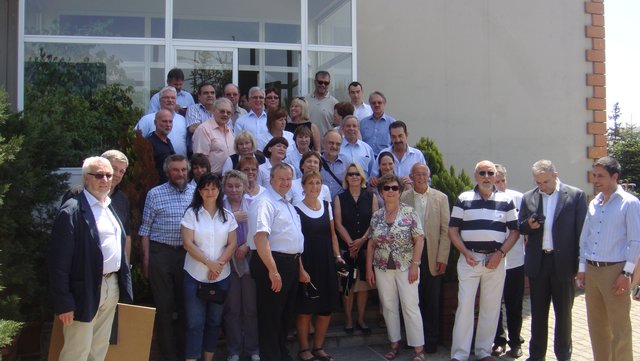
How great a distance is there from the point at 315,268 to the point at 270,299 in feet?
1.73

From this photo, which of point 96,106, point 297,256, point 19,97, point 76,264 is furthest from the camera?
point 96,106

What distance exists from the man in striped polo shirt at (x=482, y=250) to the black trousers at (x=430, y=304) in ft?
1.01

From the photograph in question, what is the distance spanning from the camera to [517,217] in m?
5.89

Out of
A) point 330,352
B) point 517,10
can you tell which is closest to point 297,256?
point 330,352

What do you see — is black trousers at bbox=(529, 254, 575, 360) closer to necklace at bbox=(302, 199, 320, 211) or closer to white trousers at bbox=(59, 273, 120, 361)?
necklace at bbox=(302, 199, 320, 211)

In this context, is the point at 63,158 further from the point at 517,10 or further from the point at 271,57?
the point at 517,10

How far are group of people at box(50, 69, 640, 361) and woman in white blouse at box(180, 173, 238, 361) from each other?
0.01m

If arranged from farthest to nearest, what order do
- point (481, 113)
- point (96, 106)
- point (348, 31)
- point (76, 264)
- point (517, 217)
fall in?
point (481, 113), point (348, 31), point (96, 106), point (517, 217), point (76, 264)

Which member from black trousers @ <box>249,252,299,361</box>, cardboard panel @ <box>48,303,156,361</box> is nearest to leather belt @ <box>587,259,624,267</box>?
black trousers @ <box>249,252,299,361</box>

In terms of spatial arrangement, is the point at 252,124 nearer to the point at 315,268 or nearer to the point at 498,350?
the point at 315,268

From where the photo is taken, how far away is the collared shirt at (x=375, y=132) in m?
7.93

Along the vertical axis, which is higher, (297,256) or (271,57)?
A: (271,57)

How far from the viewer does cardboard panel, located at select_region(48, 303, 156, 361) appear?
466 cm

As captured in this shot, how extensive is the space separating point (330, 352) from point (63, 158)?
3268 mm
